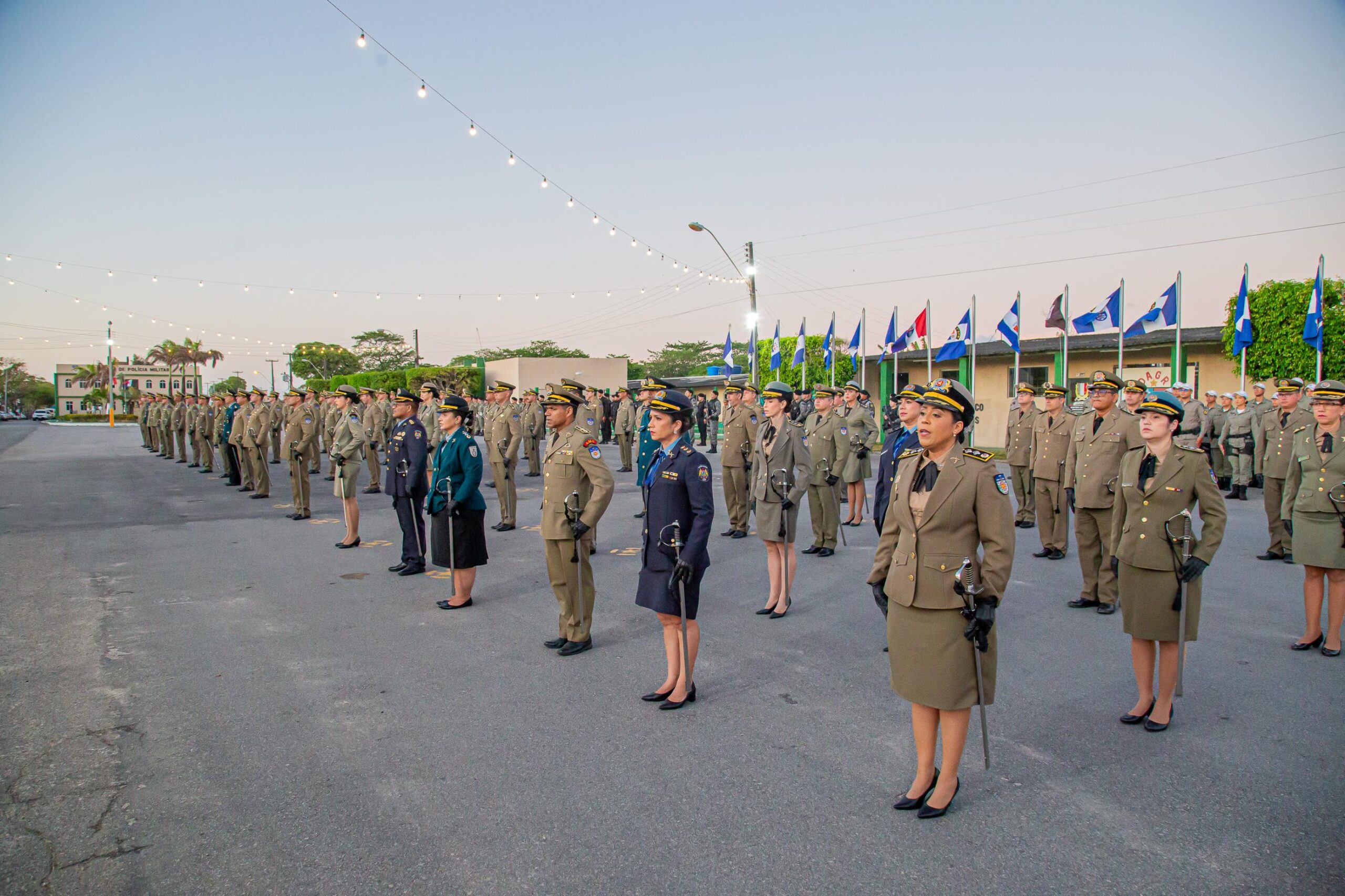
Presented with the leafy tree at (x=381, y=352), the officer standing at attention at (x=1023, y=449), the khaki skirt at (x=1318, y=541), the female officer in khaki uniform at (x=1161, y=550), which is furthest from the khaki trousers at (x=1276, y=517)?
the leafy tree at (x=381, y=352)

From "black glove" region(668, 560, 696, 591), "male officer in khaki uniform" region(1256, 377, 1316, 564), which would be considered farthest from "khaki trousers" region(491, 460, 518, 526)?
"male officer in khaki uniform" region(1256, 377, 1316, 564)

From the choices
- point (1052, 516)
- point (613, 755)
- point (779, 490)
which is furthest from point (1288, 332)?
point (613, 755)

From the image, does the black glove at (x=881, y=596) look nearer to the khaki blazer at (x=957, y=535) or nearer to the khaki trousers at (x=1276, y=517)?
the khaki blazer at (x=957, y=535)

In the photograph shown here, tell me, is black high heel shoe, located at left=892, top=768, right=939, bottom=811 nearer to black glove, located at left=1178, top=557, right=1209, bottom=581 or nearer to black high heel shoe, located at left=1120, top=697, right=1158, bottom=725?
black high heel shoe, located at left=1120, top=697, right=1158, bottom=725

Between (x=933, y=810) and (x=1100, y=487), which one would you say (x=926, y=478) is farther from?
(x=1100, y=487)

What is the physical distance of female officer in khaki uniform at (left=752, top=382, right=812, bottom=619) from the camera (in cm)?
659

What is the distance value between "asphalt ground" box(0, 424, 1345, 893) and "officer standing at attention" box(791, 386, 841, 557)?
6.09 ft

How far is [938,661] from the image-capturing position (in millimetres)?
3256

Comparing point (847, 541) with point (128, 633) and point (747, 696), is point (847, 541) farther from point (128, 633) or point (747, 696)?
point (128, 633)

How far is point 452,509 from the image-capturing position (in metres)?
6.74

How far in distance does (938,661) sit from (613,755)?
1.79m

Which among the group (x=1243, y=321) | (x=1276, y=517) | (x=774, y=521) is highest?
(x=1243, y=321)

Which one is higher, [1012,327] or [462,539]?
[1012,327]

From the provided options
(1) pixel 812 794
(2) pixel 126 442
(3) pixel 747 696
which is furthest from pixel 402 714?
(2) pixel 126 442
